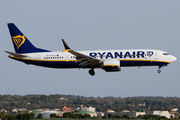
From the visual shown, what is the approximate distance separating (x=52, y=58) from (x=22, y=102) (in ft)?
276

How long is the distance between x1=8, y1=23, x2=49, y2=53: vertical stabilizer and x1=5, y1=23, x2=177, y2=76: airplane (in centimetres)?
23

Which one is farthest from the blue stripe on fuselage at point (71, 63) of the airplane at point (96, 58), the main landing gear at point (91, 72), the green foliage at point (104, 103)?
the green foliage at point (104, 103)

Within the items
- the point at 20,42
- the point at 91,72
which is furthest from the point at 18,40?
the point at 91,72

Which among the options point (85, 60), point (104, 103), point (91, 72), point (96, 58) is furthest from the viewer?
point (104, 103)

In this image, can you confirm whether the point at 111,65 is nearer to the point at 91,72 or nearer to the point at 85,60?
the point at 85,60

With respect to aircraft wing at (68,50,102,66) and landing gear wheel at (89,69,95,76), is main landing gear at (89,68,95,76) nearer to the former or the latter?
landing gear wheel at (89,69,95,76)

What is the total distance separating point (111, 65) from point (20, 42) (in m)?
18.4

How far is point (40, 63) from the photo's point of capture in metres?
51.6

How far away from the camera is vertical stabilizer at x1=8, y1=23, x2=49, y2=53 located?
53.5m

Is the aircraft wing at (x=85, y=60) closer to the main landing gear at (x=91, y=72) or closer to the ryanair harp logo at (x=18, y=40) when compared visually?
the main landing gear at (x=91, y=72)

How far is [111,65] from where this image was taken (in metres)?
46.8

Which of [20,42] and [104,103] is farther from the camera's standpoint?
[104,103]

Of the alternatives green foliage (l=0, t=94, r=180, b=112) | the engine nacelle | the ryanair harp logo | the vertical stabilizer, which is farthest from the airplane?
green foliage (l=0, t=94, r=180, b=112)

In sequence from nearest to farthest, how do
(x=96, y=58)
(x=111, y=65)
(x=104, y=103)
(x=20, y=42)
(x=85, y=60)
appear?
1. (x=111, y=65)
2. (x=85, y=60)
3. (x=96, y=58)
4. (x=20, y=42)
5. (x=104, y=103)
